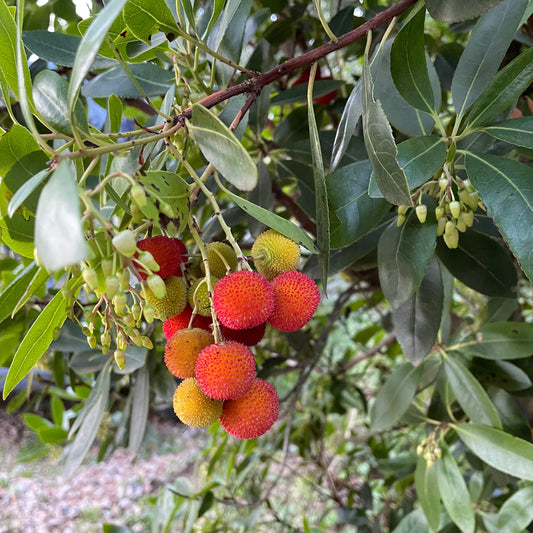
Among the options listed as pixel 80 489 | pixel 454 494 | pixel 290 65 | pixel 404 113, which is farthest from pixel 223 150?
pixel 80 489

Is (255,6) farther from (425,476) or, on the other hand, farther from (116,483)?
(116,483)

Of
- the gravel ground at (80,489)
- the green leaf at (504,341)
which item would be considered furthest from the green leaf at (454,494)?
the gravel ground at (80,489)

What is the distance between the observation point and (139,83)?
83cm

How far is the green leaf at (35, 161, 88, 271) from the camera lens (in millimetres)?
267

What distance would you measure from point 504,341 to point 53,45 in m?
0.92

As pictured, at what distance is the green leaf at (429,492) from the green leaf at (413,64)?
0.74m

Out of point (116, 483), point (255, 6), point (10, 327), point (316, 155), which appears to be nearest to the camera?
point (316, 155)

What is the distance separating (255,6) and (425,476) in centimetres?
115

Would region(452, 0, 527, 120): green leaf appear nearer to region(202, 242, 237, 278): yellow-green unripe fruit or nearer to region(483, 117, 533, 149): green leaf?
region(483, 117, 533, 149): green leaf

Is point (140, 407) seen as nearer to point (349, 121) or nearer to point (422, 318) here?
point (422, 318)

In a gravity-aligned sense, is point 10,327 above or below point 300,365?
above

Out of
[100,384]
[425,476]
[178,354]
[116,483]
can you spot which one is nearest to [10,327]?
[100,384]

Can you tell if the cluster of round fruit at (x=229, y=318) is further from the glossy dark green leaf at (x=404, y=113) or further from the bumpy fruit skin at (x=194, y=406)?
the glossy dark green leaf at (x=404, y=113)

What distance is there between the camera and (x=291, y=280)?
517mm
